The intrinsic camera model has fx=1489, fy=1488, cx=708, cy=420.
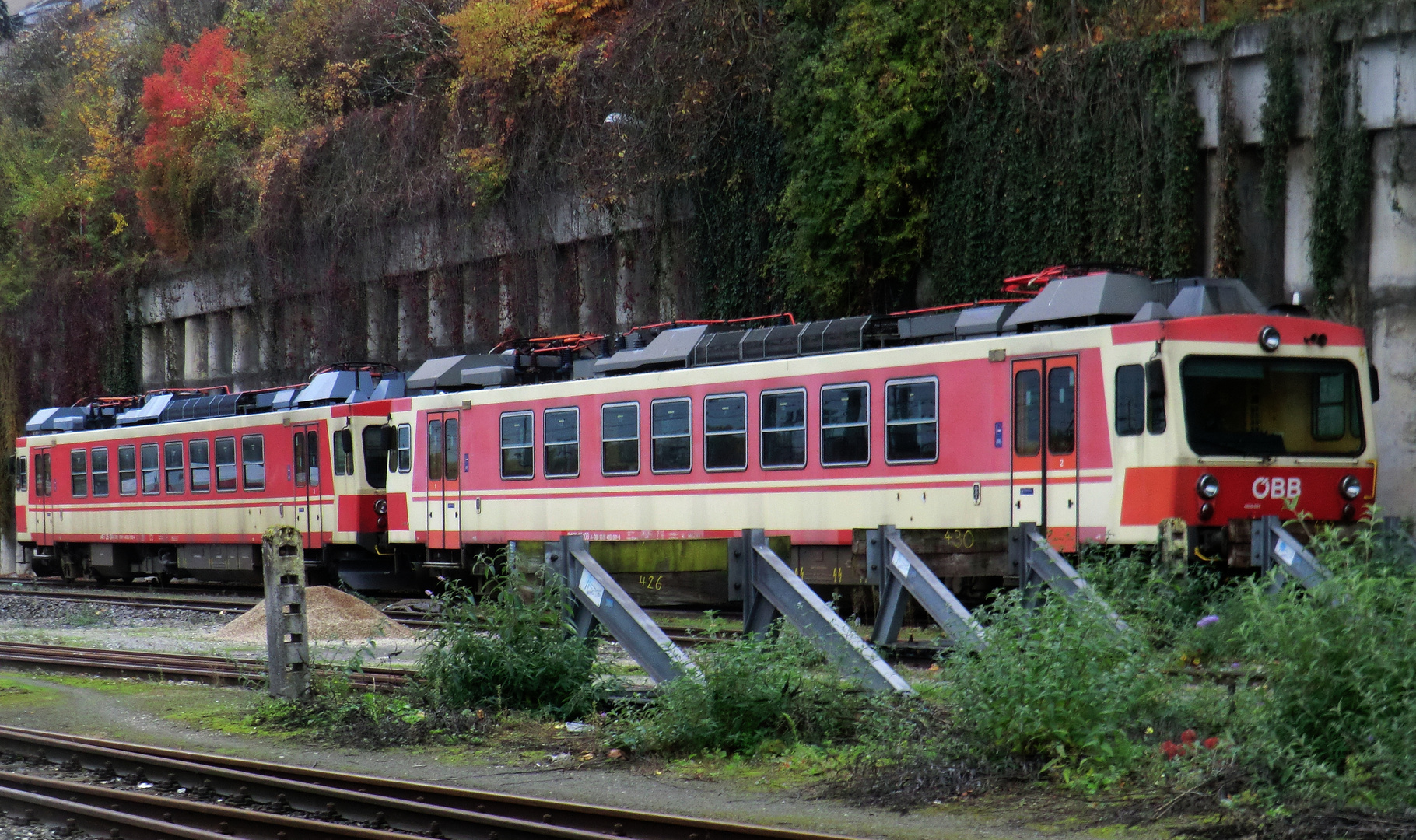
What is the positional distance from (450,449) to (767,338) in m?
6.46

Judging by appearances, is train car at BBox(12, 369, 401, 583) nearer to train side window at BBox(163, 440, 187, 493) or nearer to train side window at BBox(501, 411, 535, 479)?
train side window at BBox(163, 440, 187, 493)

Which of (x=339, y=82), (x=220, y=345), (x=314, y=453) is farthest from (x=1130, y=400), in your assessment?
(x=220, y=345)

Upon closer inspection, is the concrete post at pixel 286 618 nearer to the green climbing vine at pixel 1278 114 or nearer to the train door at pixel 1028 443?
the train door at pixel 1028 443

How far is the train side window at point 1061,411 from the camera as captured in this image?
14.7 m

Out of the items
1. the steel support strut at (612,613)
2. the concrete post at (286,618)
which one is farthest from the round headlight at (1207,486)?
the concrete post at (286,618)

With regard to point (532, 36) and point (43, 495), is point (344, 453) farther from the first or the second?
point (43, 495)

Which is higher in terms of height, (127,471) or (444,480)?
(444,480)

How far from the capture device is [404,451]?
23578mm

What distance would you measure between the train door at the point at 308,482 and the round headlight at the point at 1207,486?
16.8 m

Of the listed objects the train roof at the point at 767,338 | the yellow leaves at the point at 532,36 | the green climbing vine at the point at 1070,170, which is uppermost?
the yellow leaves at the point at 532,36

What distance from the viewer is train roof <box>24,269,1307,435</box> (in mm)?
15133

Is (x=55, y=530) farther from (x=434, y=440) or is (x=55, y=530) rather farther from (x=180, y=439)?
(x=434, y=440)

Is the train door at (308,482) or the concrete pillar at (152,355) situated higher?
the concrete pillar at (152,355)

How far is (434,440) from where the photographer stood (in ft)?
75.2
